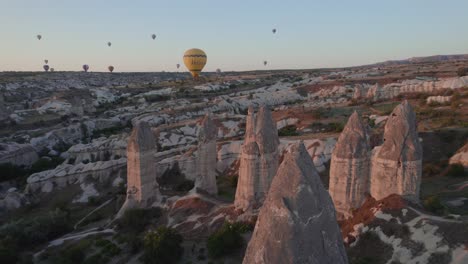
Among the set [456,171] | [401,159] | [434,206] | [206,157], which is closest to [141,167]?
[206,157]

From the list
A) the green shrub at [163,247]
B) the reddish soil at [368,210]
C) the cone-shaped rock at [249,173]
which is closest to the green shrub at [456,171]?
the reddish soil at [368,210]

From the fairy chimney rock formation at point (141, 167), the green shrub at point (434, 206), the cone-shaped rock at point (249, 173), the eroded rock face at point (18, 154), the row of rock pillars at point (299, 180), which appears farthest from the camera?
the eroded rock face at point (18, 154)

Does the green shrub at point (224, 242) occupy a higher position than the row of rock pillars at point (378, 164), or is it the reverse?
the row of rock pillars at point (378, 164)

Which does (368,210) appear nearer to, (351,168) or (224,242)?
(351,168)

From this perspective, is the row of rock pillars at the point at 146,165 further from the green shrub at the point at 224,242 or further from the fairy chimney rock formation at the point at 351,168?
the fairy chimney rock formation at the point at 351,168

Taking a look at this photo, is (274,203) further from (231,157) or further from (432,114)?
(432,114)

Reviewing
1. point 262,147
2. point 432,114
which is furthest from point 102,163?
point 432,114
